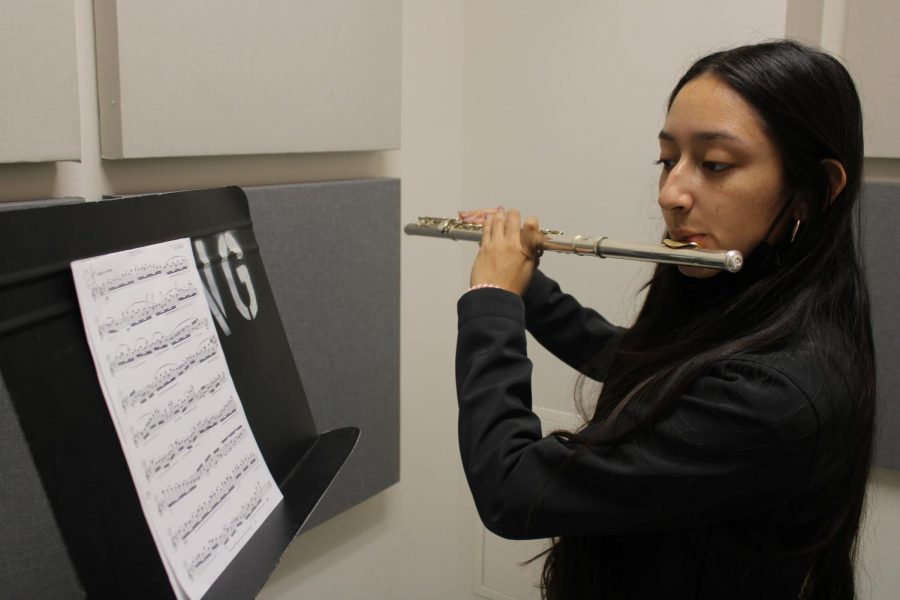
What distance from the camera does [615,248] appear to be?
3.64ft

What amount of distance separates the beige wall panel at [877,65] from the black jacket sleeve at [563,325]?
729mm

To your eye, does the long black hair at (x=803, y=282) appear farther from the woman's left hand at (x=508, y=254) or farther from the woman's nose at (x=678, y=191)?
the woman's left hand at (x=508, y=254)

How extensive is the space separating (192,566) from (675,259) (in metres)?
0.59

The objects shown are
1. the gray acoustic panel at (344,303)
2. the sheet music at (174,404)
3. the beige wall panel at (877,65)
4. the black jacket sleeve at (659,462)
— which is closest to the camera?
the sheet music at (174,404)

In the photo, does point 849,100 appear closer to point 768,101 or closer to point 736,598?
point 768,101

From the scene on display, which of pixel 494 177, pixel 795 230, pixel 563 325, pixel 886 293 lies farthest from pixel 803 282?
pixel 494 177

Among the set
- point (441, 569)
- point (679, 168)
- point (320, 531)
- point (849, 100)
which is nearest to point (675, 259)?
point (679, 168)

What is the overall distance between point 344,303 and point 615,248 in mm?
719

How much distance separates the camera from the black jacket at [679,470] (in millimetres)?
883

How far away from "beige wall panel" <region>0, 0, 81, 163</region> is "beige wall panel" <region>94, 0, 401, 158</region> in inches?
4.0

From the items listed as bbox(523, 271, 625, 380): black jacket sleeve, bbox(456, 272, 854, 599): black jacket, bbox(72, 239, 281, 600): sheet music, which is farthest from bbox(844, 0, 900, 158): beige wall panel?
bbox(72, 239, 281, 600): sheet music

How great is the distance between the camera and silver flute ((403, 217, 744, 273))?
3.15 feet

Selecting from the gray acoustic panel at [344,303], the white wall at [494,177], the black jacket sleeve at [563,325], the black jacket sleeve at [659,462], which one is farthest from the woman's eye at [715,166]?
the white wall at [494,177]

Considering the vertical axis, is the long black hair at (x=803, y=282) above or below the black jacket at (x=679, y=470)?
above
